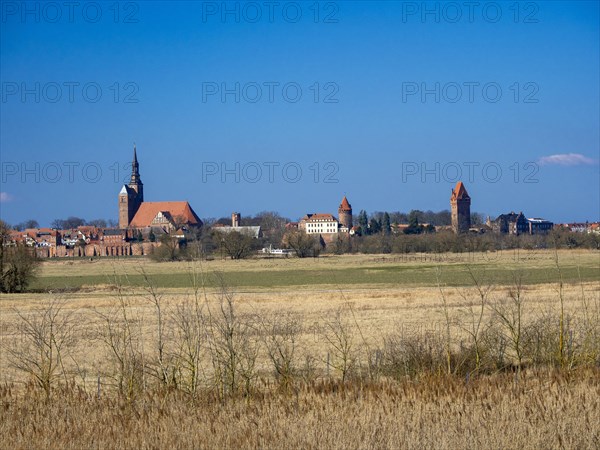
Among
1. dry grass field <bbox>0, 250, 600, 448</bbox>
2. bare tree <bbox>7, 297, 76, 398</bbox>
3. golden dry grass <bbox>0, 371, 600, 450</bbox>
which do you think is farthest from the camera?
bare tree <bbox>7, 297, 76, 398</bbox>

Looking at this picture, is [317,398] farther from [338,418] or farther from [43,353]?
[43,353]

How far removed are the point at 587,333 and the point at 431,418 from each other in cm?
620

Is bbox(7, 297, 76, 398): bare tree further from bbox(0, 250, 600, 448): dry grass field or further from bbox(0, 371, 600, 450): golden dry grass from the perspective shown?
bbox(0, 371, 600, 450): golden dry grass

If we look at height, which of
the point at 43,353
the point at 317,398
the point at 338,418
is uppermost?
the point at 43,353

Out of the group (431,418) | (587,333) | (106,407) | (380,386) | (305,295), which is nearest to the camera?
(431,418)

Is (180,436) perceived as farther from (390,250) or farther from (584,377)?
(390,250)

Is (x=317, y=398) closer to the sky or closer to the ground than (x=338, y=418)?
closer to the sky

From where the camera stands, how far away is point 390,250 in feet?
487

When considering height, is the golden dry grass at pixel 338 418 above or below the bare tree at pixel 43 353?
below

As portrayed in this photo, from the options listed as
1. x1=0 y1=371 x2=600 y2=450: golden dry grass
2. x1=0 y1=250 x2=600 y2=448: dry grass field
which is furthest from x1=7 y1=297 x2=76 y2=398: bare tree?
x1=0 y1=371 x2=600 y2=450: golden dry grass

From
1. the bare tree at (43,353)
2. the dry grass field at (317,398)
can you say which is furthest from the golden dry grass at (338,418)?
the bare tree at (43,353)

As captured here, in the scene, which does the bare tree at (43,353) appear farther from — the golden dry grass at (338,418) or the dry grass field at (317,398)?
the golden dry grass at (338,418)

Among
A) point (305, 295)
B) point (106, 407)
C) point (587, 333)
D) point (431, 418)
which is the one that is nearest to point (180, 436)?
point (106, 407)

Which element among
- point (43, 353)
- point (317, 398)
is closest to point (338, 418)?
point (317, 398)
